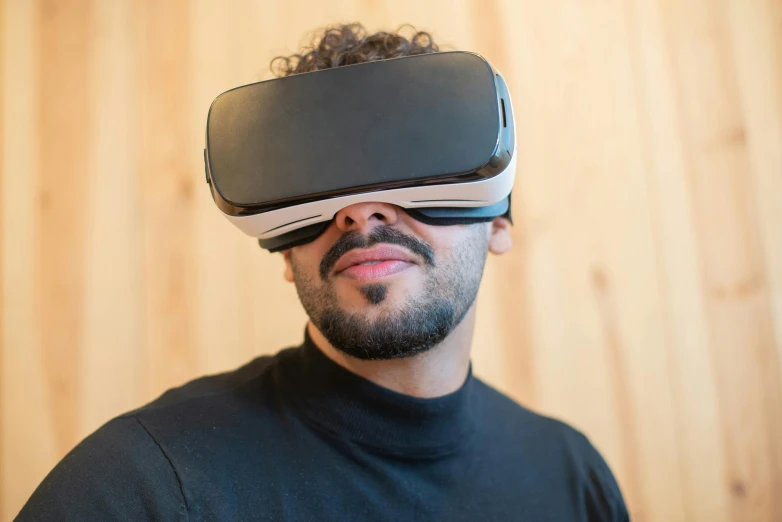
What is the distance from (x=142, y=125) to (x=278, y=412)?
0.77 metres

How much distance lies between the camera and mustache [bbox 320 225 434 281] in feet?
2.68

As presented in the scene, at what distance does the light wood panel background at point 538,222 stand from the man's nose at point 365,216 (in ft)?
1.81

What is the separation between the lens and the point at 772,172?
138 centimetres

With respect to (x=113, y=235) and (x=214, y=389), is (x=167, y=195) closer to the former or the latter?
(x=113, y=235)

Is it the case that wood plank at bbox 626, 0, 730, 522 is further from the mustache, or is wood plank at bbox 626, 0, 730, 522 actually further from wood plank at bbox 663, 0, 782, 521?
the mustache

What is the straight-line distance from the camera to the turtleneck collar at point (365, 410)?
2.89 feet

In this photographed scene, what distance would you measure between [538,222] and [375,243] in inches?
26.0


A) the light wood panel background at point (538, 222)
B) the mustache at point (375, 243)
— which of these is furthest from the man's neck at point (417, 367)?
the light wood panel background at point (538, 222)

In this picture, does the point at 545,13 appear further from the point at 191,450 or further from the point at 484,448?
the point at 191,450

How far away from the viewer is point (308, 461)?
2.79 feet

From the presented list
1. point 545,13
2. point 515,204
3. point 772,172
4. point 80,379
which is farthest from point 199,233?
point 772,172

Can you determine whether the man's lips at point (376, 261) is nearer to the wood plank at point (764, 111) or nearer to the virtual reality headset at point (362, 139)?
the virtual reality headset at point (362, 139)

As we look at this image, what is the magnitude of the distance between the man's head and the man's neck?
2.9 inches

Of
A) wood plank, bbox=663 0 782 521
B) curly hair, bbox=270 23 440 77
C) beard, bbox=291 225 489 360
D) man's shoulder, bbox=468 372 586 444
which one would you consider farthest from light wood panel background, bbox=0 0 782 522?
beard, bbox=291 225 489 360
